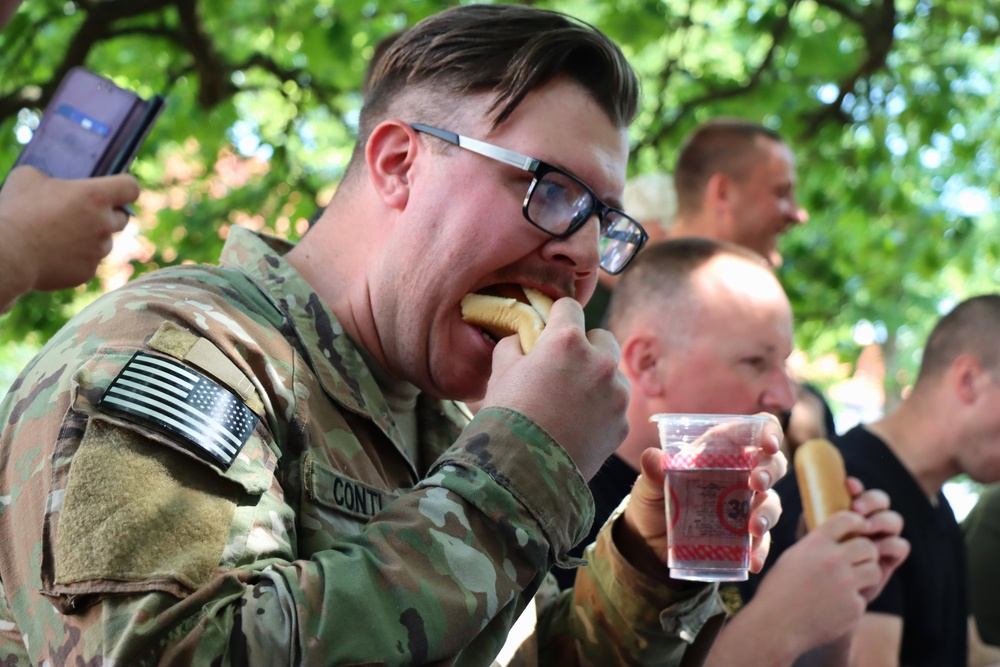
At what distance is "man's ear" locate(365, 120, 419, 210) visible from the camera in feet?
7.61

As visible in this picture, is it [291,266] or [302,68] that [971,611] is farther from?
[302,68]

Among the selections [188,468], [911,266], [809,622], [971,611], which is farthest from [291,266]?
[911,266]

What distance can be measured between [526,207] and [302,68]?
625cm

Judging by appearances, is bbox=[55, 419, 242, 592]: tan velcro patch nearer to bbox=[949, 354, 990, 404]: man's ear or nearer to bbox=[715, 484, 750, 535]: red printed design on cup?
bbox=[715, 484, 750, 535]: red printed design on cup

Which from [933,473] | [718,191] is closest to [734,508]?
[933,473]

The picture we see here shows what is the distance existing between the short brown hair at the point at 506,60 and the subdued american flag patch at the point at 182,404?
0.89 metres

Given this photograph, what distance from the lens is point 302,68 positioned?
8031mm

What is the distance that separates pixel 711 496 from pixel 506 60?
982 mm

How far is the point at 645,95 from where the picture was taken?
27.5 feet

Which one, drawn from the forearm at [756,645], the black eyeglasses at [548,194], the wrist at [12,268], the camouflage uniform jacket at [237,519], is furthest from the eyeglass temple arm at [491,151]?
the forearm at [756,645]

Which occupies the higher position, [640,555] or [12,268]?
[12,268]

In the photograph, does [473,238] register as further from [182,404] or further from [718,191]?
[718,191]

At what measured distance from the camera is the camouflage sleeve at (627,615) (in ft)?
7.98

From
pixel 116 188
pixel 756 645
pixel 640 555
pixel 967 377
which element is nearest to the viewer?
pixel 640 555
